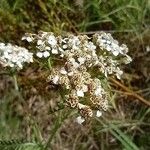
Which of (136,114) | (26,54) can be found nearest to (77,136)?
(136,114)

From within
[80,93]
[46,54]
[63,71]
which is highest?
[46,54]

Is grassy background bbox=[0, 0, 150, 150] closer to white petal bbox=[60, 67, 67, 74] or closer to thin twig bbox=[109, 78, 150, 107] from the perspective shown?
thin twig bbox=[109, 78, 150, 107]

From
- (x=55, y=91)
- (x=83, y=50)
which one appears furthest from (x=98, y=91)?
(x=55, y=91)

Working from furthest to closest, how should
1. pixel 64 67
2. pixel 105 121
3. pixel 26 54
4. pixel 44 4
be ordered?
pixel 44 4 < pixel 105 121 < pixel 26 54 < pixel 64 67

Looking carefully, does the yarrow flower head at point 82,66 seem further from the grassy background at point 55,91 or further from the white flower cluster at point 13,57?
the grassy background at point 55,91

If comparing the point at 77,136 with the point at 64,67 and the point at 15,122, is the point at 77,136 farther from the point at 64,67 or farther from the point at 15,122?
the point at 64,67

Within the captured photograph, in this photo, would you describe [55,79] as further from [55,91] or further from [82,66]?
[55,91]
